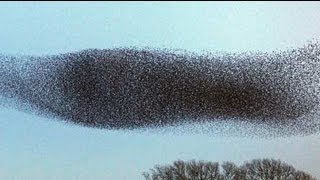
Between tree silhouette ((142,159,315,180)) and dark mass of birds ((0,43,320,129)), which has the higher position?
dark mass of birds ((0,43,320,129))

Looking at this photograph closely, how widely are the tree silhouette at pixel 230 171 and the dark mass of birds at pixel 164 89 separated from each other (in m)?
2.26

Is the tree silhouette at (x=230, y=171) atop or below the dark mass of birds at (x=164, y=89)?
below

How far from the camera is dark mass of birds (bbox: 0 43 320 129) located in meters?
17.0

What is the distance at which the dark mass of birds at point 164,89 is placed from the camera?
671 inches

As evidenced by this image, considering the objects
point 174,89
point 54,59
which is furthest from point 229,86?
point 54,59

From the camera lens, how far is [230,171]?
19.9 meters

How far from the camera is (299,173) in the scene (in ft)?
62.3

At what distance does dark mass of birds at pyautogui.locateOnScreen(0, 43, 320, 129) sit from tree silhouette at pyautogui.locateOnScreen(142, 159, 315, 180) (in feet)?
7.40

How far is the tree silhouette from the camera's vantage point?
1906 cm

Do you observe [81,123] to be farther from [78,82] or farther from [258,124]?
[258,124]

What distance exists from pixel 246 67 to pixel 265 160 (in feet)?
13.2

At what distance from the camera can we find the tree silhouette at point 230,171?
19.1 metres

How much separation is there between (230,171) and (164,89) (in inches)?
189

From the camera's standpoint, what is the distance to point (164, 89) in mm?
17719
